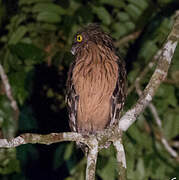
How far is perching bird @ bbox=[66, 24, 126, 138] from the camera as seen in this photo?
3.46 metres

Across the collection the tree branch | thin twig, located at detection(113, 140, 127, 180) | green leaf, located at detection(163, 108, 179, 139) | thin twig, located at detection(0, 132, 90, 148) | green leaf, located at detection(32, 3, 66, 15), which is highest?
green leaf, located at detection(32, 3, 66, 15)

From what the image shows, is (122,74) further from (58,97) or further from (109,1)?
(58,97)

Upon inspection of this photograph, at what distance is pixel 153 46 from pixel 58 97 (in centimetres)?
126

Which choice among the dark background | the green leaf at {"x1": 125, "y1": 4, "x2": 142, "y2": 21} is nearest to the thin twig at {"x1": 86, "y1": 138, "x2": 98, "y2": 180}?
the dark background

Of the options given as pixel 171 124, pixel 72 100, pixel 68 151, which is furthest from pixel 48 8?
pixel 171 124

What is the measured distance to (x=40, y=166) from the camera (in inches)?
205

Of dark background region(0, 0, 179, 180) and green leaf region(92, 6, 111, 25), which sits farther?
green leaf region(92, 6, 111, 25)

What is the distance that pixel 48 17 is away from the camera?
167 inches

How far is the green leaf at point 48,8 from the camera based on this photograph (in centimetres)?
423

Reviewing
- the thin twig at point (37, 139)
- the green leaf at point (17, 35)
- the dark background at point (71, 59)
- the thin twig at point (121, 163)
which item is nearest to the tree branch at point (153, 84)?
the thin twig at point (121, 163)

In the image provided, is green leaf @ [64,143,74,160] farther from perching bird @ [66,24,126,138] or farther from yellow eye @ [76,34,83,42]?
yellow eye @ [76,34,83,42]

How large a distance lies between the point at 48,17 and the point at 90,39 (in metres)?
0.83

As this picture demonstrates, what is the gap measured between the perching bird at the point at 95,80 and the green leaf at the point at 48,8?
0.67 meters

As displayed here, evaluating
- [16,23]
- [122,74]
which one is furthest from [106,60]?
[16,23]
